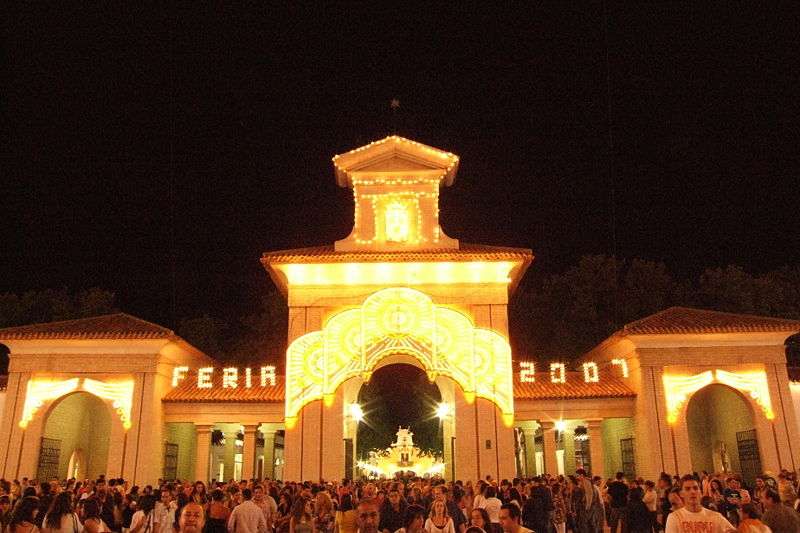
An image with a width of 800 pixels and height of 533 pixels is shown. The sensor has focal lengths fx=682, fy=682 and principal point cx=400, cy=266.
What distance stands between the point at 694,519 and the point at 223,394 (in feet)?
69.1

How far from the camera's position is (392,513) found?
12.1 m

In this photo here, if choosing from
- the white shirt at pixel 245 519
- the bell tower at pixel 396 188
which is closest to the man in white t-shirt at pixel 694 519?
the white shirt at pixel 245 519

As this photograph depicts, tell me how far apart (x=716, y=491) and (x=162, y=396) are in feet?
62.5

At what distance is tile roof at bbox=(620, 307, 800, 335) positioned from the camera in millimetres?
24438

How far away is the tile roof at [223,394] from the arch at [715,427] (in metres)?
16.4

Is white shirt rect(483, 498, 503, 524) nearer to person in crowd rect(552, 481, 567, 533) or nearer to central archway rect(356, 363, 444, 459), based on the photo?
person in crowd rect(552, 481, 567, 533)

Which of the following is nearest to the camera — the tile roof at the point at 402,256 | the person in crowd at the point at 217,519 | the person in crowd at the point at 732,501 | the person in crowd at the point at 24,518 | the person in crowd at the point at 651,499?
the person in crowd at the point at 24,518

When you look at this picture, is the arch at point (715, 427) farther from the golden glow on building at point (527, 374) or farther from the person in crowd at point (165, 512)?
the person in crowd at point (165, 512)

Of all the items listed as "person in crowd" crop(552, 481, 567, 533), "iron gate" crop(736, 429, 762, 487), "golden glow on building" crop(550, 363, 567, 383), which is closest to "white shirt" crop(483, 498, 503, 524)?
"person in crowd" crop(552, 481, 567, 533)

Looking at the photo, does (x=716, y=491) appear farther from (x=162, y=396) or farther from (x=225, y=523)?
(x=162, y=396)

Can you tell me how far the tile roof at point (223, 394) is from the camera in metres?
25.7

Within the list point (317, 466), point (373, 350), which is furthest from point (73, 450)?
point (373, 350)

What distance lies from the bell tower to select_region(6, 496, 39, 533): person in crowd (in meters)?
18.0

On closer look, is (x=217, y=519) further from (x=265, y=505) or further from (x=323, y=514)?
(x=265, y=505)
